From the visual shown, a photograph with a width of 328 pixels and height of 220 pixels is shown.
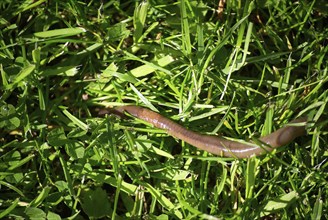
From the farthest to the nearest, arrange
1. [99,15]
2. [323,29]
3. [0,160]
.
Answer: [323,29]
[99,15]
[0,160]

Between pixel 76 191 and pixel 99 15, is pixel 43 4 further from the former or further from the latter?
pixel 76 191

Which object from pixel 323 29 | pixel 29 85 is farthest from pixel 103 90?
pixel 323 29

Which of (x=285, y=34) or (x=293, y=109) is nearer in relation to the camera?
(x=293, y=109)

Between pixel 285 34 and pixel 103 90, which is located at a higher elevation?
pixel 285 34

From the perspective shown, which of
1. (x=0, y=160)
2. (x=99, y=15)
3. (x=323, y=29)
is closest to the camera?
(x=0, y=160)
